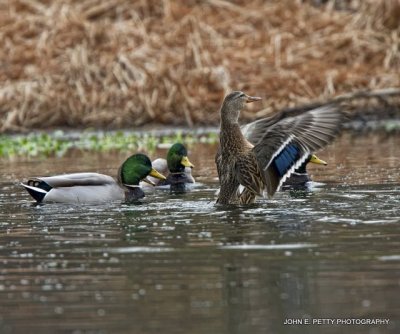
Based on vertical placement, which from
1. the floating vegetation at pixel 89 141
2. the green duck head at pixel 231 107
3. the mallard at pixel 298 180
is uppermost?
the green duck head at pixel 231 107

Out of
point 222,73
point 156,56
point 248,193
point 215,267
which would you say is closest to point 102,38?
point 156,56

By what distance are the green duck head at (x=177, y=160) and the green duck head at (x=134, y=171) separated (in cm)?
97

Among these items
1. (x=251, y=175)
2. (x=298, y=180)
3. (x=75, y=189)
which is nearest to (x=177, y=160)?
(x=298, y=180)

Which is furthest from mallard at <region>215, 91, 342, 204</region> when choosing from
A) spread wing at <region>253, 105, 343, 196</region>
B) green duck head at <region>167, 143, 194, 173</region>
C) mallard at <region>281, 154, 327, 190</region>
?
green duck head at <region>167, 143, 194, 173</region>

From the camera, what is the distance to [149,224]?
30.1 ft

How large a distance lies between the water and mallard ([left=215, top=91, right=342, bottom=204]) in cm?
21

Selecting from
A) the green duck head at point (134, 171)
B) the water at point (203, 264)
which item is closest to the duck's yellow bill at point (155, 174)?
the green duck head at point (134, 171)

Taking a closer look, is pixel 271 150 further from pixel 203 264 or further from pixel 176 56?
pixel 176 56

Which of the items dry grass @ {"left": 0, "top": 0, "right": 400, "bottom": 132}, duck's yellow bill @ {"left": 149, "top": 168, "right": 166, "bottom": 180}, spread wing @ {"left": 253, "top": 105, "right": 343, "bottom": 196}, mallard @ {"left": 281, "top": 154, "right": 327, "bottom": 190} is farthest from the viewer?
dry grass @ {"left": 0, "top": 0, "right": 400, "bottom": 132}

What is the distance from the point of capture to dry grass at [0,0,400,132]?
19.8 meters

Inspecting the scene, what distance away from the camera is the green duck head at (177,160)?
1302 centimetres

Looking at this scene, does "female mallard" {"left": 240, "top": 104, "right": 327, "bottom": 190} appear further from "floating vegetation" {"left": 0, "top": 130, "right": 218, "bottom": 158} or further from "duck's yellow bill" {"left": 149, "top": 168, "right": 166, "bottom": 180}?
"floating vegetation" {"left": 0, "top": 130, "right": 218, "bottom": 158}

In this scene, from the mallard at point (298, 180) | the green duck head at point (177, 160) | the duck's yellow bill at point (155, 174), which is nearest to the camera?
the mallard at point (298, 180)

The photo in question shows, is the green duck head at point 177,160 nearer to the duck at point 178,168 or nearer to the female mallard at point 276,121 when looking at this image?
the duck at point 178,168
